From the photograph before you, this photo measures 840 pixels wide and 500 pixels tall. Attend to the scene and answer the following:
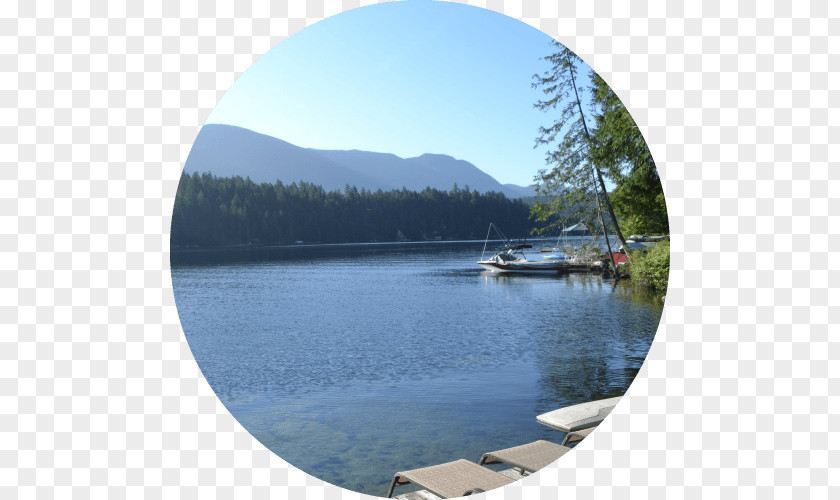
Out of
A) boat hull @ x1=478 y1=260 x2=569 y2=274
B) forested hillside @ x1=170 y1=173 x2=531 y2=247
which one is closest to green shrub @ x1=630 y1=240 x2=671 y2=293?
forested hillside @ x1=170 y1=173 x2=531 y2=247

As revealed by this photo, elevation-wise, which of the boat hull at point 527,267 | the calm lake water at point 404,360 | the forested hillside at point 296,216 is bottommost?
the calm lake water at point 404,360

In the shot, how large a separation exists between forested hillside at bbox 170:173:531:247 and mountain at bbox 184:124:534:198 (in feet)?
3.70

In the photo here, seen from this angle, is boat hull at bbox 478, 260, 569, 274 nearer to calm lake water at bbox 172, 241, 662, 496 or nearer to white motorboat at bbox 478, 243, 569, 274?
white motorboat at bbox 478, 243, 569, 274

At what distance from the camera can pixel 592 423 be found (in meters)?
7.36

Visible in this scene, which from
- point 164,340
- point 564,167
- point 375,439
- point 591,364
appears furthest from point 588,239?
point 164,340

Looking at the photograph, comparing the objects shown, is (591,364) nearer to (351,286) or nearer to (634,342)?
(634,342)

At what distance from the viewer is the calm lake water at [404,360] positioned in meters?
8.46

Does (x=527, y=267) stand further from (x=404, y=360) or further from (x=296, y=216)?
(x=296, y=216)

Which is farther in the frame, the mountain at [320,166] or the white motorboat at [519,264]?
the white motorboat at [519,264]

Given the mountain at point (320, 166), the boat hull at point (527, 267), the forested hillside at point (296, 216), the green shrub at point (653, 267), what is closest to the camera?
the green shrub at point (653, 267)

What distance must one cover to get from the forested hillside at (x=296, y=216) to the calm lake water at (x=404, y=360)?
16.0 feet

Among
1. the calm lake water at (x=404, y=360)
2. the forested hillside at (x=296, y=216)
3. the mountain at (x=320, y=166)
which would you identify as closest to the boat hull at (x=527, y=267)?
the forested hillside at (x=296, y=216)

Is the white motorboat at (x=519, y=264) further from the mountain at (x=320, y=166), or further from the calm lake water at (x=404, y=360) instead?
the mountain at (x=320, y=166)

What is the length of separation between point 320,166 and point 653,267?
942 inches
